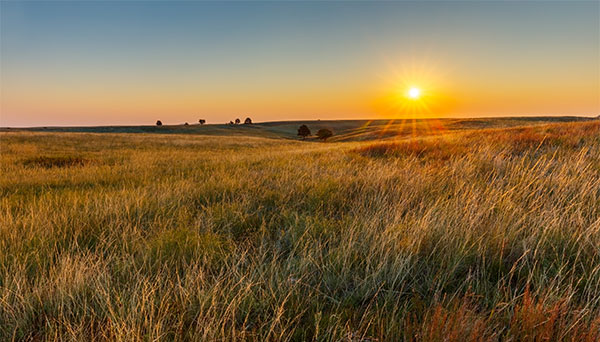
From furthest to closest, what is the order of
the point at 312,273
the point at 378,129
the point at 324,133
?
1. the point at 378,129
2. the point at 324,133
3. the point at 312,273

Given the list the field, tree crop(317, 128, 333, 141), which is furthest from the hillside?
the field

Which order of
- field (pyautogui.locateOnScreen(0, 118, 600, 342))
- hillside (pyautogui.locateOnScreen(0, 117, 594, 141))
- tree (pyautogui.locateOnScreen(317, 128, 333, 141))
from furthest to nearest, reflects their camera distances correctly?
tree (pyautogui.locateOnScreen(317, 128, 333, 141)) → hillside (pyautogui.locateOnScreen(0, 117, 594, 141)) → field (pyautogui.locateOnScreen(0, 118, 600, 342))

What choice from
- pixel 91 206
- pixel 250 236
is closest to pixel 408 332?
pixel 250 236

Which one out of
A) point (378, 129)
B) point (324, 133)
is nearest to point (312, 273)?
point (324, 133)

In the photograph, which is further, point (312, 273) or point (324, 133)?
point (324, 133)

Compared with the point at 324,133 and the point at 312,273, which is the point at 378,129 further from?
the point at 312,273

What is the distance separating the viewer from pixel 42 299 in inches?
64.9

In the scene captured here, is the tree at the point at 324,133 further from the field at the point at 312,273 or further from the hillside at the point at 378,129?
the field at the point at 312,273

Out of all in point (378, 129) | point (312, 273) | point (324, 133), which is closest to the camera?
point (312, 273)

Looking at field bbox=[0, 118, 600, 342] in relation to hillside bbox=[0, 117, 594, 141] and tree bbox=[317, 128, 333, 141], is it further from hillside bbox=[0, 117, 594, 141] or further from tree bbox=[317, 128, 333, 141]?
tree bbox=[317, 128, 333, 141]

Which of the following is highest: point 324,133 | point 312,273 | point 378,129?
point 378,129

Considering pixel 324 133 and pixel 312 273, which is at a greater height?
pixel 324 133

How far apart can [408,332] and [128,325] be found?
54.2 inches

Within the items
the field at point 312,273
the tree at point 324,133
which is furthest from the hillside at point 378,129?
the field at point 312,273
